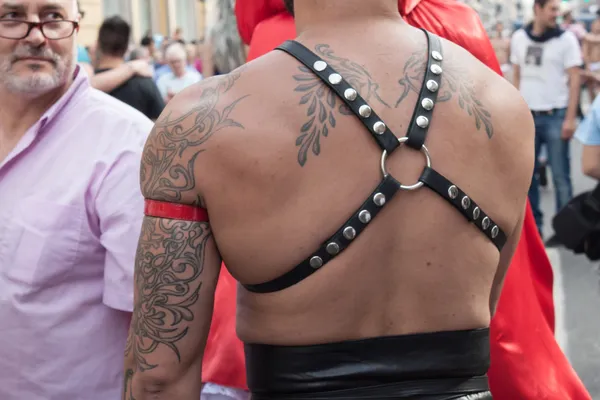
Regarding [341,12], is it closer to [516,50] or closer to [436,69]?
[436,69]

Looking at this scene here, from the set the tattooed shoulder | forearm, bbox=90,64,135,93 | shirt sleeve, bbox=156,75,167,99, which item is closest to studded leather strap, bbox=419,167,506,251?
the tattooed shoulder

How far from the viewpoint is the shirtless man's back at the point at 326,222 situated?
1749 mm

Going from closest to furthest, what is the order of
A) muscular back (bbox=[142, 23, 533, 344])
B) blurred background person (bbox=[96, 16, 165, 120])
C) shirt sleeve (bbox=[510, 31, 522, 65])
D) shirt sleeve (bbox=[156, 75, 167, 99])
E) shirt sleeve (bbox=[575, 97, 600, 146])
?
muscular back (bbox=[142, 23, 533, 344]) < shirt sleeve (bbox=[575, 97, 600, 146]) < blurred background person (bbox=[96, 16, 165, 120]) < shirt sleeve (bbox=[510, 31, 522, 65]) < shirt sleeve (bbox=[156, 75, 167, 99])

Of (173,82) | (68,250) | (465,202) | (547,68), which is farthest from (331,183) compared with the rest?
(173,82)

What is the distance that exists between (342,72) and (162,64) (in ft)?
35.7

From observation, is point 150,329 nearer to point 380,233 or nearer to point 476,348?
point 380,233

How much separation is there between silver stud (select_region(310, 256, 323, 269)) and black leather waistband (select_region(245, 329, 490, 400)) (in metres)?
0.15

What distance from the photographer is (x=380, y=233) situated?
176 cm

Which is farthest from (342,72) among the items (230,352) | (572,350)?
(572,350)

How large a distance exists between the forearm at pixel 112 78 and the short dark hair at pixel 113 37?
0.30 metres

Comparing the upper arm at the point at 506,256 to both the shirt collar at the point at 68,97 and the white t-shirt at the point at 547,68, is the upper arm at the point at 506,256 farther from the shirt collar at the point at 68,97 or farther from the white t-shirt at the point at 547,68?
the white t-shirt at the point at 547,68

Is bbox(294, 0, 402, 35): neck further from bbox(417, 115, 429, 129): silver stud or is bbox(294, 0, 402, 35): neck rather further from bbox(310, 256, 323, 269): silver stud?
bbox(310, 256, 323, 269): silver stud

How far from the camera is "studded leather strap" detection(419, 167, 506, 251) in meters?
1.79

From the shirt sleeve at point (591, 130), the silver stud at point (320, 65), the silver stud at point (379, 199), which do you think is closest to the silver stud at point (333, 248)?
the silver stud at point (379, 199)
